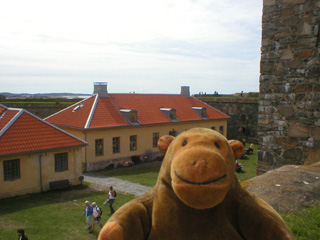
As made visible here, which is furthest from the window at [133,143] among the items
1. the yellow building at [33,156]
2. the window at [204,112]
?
the window at [204,112]

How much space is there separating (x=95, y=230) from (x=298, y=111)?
8101 millimetres

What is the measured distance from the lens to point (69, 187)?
54.1 feet

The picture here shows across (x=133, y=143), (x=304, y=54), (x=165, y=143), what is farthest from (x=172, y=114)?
(x=165, y=143)

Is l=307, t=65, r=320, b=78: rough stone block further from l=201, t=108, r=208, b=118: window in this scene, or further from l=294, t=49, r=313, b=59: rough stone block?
l=201, t=108, r=208, b=118: window

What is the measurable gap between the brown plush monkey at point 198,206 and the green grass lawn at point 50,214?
28.6 ft

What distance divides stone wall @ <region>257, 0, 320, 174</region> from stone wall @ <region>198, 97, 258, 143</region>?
25062 millimetres

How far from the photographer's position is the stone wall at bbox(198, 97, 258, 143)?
31.4m

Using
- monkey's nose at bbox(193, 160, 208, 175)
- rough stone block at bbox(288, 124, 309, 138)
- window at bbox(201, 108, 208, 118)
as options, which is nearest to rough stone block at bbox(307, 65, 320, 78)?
rough stone block at bbox(288, 124, 309, 138)

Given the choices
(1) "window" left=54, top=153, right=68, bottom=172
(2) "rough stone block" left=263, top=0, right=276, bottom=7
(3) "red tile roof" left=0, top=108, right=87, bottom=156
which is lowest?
(1) "window" left=54, top=153, right=68, bottom=172

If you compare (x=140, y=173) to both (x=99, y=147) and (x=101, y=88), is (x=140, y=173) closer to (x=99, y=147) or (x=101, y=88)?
(x=99, y=147)

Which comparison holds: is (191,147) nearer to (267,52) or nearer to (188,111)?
(267,52)

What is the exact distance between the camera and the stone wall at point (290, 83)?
6191 millimetres

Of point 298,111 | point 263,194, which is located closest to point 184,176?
point 263,194

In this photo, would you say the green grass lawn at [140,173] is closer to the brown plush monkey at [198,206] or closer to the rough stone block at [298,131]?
the rough stone block at [298,131]
